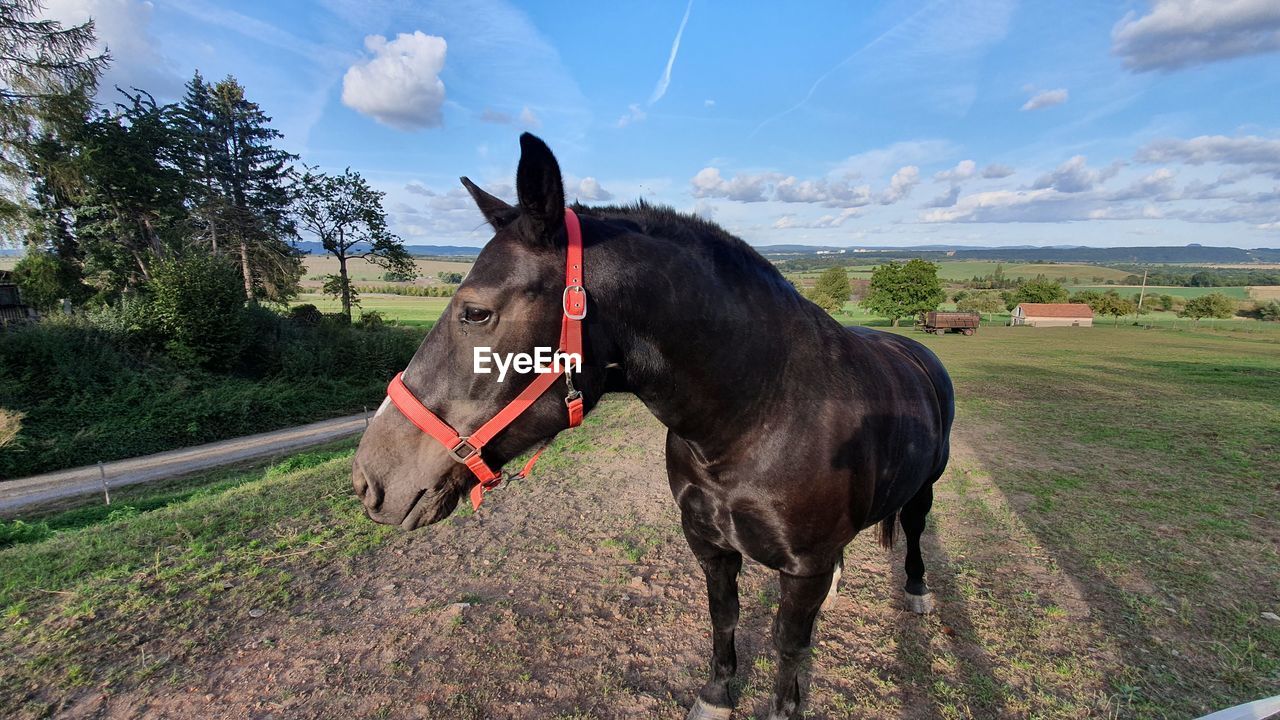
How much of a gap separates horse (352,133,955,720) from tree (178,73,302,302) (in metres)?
29.2

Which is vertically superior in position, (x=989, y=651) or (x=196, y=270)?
(x=196, y=270)

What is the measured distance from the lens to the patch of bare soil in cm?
280

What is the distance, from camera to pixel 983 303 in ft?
232

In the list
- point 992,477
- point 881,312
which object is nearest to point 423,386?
point 992,477

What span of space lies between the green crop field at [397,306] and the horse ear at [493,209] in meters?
33.6

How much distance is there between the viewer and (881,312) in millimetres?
51812

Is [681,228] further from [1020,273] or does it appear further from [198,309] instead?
[1020,273]

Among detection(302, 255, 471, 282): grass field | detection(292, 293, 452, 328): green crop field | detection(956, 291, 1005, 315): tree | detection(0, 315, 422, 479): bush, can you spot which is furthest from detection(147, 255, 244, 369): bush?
detection(956, 291, 1005, 315): tree

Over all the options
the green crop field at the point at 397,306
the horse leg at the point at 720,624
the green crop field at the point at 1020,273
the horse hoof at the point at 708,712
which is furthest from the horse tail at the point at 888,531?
the green crop field at the point at 1020,273

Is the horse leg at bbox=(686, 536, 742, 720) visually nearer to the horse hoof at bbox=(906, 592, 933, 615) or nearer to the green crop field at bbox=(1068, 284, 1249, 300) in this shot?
the horse hoof at bbox=(906, 592, 933, 615)

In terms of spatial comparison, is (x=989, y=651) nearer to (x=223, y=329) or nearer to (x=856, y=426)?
(x=856, y=426)

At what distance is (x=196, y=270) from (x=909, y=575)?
26.3m

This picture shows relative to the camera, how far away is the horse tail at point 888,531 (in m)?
3.78

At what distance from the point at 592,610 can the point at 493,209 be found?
314 cm
